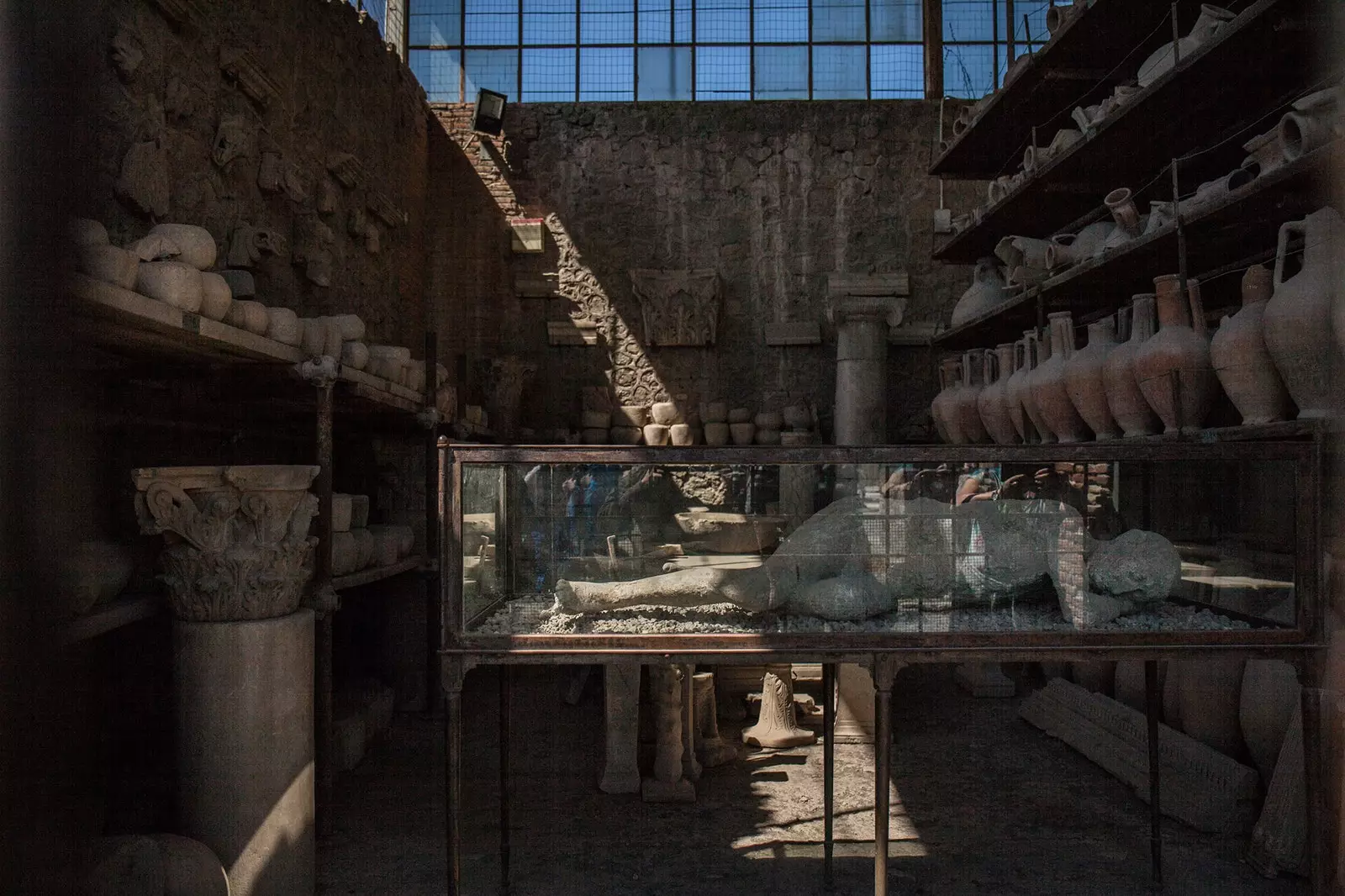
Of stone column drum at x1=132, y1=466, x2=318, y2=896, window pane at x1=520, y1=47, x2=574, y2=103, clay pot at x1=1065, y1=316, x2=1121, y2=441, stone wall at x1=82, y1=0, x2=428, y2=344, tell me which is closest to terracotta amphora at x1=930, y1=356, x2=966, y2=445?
clay pot at x1=1065, y1=316, x2=1121, y2=441

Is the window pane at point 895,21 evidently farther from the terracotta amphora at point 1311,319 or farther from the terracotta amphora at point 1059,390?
the terracotta amphora at point 1311,319

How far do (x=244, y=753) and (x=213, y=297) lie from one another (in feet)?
5.79

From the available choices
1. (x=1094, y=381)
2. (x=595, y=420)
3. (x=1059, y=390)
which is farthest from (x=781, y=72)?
(x=1094, y=381)

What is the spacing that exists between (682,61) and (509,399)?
506 cm

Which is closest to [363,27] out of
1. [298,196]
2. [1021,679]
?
[298,196]

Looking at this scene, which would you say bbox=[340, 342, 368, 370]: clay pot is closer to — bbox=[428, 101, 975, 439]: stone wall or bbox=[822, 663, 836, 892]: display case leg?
bbox=[822, 663, 836, 892]: display case leg

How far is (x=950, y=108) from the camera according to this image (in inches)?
416

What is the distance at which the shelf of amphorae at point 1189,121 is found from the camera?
3.94 meters

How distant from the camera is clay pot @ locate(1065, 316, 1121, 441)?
16.1 ft

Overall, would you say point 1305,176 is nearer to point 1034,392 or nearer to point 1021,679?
point 1034,392

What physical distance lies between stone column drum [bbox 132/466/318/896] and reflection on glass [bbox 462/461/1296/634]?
3.90 feet

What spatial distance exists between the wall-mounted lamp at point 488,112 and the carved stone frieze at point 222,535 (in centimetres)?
795

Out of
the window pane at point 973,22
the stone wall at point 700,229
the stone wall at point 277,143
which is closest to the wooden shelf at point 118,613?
the stone wall at point 277,143

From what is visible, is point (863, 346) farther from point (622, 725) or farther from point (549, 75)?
point (622, 725)
